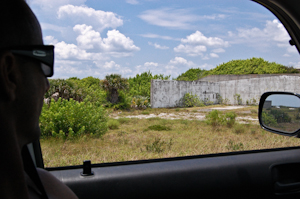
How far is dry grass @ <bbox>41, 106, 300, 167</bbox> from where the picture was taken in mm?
3971

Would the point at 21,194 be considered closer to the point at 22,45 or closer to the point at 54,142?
the point at 22,45

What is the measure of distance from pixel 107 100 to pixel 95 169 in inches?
369

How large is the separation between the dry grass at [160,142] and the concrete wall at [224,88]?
545 cm

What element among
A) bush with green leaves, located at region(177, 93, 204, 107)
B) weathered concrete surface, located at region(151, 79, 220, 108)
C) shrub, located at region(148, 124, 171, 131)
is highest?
weathered concrete surface, located at region(151, 79, 220, 108)

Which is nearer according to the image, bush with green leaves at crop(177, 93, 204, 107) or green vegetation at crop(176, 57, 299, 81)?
bush with green leaves at crop(177, 93, 204, 107)

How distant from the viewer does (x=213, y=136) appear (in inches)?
262

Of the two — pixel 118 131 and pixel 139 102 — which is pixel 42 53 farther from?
pixel 139 102

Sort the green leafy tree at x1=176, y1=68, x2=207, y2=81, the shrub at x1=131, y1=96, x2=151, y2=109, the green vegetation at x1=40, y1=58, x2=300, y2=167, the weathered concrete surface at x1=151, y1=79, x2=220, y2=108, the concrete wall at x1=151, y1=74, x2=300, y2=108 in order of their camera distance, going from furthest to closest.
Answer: the green leafy tree at x1=176, y1=68, x2=207, y2=81
the concrete wall at x1=151, y1=74, x2=300, y2=108
the weathered concrete surface at x1=151, y1=79, x2=220, y2=108
the shrub at x1=131, y1=96, x2=151, y2=109
the green vegetation at x1=40, y1=58, x2=300, y2=167

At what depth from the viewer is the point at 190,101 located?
51.0 feet

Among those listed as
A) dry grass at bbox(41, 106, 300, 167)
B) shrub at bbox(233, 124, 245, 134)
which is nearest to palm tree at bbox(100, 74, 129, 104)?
dry grass at bbox(41, 106, 300, 167)

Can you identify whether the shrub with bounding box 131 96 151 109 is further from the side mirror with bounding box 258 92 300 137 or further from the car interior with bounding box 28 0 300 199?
the side mirror with bounding box 258 92 300 137

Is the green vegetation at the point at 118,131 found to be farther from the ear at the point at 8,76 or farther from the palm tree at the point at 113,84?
the ear at the point at 8,76

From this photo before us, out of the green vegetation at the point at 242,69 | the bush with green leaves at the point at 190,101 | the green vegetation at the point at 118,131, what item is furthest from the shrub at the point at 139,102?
the green vegetation at the point at 242,69

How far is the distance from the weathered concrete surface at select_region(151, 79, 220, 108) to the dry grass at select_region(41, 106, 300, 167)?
206 inches
